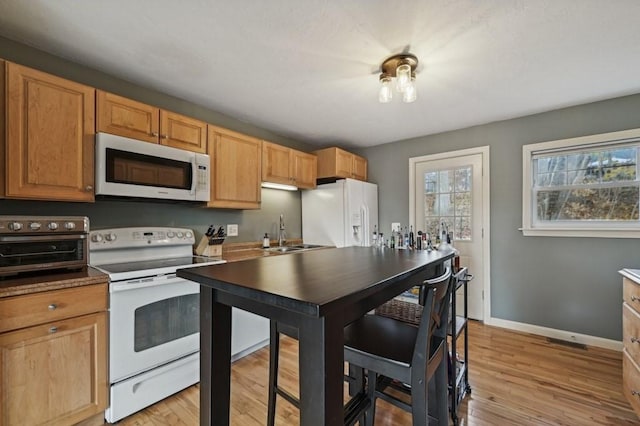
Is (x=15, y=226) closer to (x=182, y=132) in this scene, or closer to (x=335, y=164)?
(x=182, y=132)

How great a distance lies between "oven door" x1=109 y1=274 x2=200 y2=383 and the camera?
1.65m

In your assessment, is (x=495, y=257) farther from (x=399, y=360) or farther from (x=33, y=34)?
(x=33, y=34)

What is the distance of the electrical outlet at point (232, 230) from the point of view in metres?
2.97

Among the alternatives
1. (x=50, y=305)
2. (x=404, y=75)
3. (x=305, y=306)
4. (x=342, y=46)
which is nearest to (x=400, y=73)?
(x=404, y=75)

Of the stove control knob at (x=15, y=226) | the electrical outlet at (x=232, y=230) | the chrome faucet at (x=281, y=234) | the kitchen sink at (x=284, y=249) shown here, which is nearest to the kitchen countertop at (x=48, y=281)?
the stove control knob at (x=15, y=226)

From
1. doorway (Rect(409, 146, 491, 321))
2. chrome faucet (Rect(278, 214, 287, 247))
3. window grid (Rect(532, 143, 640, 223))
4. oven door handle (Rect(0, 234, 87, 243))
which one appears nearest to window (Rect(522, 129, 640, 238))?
window grid (Rect(532, 143, 640, 223))

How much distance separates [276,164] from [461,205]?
7.43 feet

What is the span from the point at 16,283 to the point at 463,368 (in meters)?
2.62

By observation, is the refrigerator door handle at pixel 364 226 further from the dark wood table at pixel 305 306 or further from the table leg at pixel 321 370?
the table leg at pixel 321 370

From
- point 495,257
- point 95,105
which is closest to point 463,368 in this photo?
point 495,257

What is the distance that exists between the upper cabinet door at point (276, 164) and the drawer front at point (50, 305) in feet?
5.75

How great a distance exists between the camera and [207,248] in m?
2.56

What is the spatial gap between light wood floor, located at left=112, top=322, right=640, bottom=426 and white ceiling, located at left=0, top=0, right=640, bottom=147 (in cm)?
230

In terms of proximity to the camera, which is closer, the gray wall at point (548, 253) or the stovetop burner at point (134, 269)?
the stovetop burner at point (134, 269)
